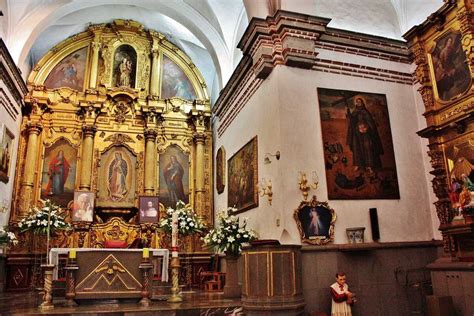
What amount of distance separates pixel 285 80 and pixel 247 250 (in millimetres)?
3651

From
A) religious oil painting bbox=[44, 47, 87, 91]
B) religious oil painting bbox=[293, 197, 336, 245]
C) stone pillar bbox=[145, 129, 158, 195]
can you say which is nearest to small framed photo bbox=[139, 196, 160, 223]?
stone pillar bbox=[145, 129, 158, 195]

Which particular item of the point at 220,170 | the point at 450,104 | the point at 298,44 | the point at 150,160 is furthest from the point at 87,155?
the point at 450,104

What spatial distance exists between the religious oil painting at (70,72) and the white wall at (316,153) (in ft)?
24.5

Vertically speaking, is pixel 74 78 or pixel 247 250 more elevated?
pixel 74 78

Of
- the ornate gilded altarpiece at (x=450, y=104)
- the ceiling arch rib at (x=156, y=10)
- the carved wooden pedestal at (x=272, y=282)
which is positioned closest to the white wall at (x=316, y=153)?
the ornate gilded altarpiece at (x=450, y=104)

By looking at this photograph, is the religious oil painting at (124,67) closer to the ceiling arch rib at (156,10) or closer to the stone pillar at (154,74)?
the stone pillar at (154,74)

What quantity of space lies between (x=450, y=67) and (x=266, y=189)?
4392mm

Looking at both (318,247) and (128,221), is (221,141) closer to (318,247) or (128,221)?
(128,221)

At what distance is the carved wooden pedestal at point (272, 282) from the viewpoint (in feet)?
21.8

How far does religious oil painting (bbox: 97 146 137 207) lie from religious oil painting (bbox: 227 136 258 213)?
353 cm

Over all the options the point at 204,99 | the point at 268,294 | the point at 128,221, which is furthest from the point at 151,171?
the point at 268,294

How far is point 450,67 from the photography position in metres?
8.12

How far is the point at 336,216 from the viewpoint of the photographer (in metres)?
8.17

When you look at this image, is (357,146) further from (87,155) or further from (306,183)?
(87,155)
